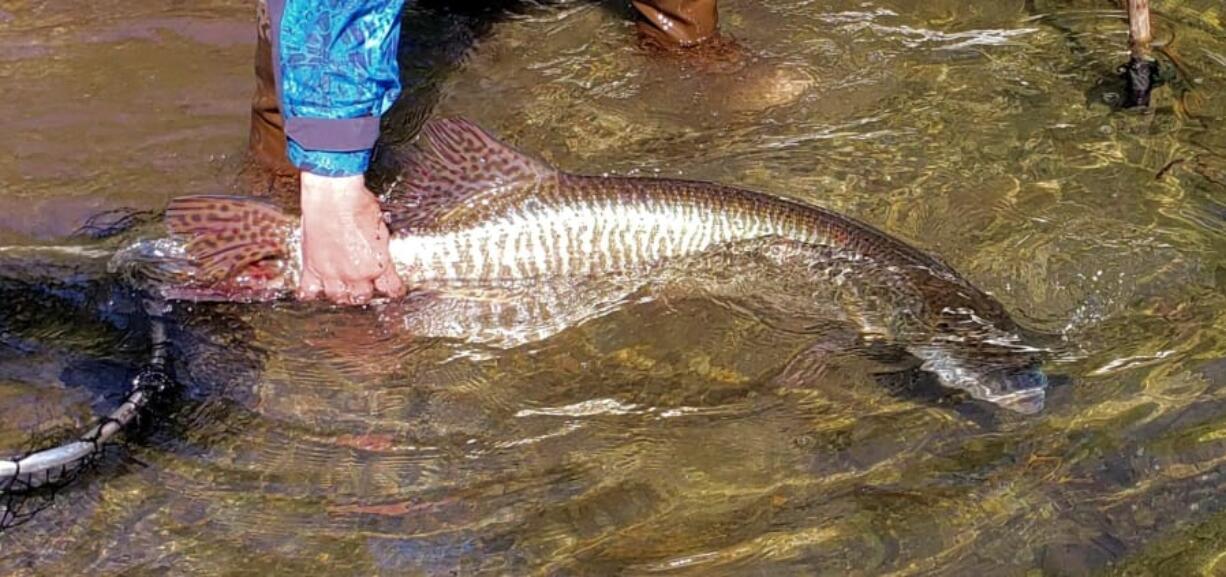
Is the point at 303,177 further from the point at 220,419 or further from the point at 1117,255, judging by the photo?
the point at 1117,255

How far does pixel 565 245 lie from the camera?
15.4 ft

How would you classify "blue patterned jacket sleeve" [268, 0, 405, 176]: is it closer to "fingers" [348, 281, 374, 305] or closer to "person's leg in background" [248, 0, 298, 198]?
"fingers" [348, 281, 374, 305]

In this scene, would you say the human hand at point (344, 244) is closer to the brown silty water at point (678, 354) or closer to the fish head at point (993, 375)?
the brown silty water at point (678, 354)

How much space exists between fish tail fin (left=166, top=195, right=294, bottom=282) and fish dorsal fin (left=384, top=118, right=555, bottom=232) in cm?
40

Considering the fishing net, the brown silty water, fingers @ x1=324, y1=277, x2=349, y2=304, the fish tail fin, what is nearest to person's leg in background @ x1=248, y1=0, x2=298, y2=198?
the brown silty water

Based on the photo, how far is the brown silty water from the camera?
12.2 feet

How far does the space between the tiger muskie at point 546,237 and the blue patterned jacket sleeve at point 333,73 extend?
0.42 meters

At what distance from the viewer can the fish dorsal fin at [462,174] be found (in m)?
4.66

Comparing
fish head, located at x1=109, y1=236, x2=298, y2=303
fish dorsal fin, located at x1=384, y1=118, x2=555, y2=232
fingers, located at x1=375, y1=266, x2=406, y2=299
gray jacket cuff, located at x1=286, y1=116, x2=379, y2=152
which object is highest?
gray jacket cuff, located at x1=286, y1=116, x2=379, y2=152

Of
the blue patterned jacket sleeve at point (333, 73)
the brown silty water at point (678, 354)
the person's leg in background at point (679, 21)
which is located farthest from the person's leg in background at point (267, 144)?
the person's leg in background at point (679, 21)

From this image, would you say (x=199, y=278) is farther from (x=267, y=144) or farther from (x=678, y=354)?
(x=678, y=354)

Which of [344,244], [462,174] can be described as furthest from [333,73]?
[462,174]

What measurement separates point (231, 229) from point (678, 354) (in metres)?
1.55

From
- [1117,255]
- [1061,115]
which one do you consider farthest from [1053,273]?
[1061,115]
